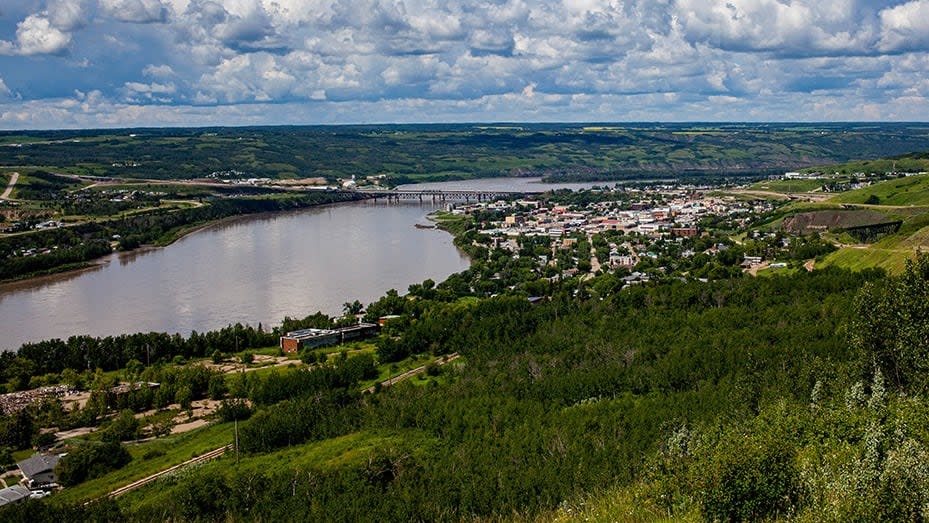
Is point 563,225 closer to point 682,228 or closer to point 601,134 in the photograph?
point 682,228

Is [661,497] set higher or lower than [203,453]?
higher

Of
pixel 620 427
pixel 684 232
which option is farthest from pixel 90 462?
pixel 684 232

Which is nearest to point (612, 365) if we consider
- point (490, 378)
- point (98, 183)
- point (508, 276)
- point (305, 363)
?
point (490, 378)

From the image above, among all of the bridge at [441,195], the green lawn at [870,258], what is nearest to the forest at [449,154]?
the bridge at [441,195]

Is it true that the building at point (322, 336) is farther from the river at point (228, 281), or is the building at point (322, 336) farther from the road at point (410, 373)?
the road at point (410, 373)

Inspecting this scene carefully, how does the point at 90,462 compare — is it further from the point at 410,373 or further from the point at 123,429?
the point at 410,373

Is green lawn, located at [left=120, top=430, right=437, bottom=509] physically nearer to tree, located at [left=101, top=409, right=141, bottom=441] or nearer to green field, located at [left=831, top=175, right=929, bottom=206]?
tree, located at [left=101, top=409, right=141, bottom=441]
